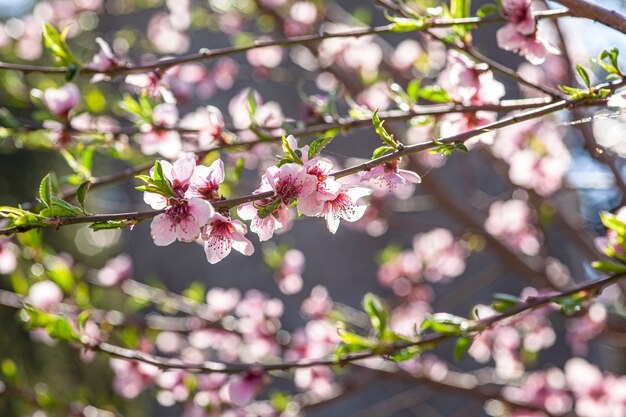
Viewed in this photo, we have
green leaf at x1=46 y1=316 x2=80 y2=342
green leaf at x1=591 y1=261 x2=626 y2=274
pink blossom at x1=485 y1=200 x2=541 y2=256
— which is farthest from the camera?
pink blossom at x1=485 y1=200 x2=541 y2=256

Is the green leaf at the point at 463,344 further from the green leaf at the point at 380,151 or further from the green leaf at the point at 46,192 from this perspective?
the green leaf at the point at 46,192

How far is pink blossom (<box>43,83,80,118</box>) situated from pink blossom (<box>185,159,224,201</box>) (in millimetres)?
666

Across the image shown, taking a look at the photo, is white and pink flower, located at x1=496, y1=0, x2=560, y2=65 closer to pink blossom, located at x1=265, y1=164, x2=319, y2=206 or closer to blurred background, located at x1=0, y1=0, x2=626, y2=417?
pink blossom, located at x1=265, y1=164, x2=319, y2=206

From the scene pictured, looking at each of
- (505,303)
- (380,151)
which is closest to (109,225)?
(380,151)

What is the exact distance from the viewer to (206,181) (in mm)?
802

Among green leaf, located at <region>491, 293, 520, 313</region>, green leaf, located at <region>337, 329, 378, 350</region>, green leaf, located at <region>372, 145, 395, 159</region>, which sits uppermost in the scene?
green leaf, located at <region>372, 145, 395, 159</region>

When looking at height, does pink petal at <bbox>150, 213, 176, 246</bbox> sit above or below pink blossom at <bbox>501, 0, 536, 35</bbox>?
below

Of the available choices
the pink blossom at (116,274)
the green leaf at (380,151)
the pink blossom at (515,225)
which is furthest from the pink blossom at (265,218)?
the pink blossom at (515,225)

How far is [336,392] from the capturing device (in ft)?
6.26

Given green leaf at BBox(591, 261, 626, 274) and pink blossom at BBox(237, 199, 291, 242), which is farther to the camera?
green leaf at BBox(591, 261, 626, 274)

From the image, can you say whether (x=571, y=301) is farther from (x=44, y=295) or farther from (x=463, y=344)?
(x=44, y=295)

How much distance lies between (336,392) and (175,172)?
1.27 m

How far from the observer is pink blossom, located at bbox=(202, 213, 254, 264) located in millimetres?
815

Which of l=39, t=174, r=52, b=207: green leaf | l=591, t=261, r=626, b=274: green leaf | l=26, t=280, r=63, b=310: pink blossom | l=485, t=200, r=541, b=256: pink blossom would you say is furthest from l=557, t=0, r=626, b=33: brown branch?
l=485, t=200, r=541, b=256: pink blossom
